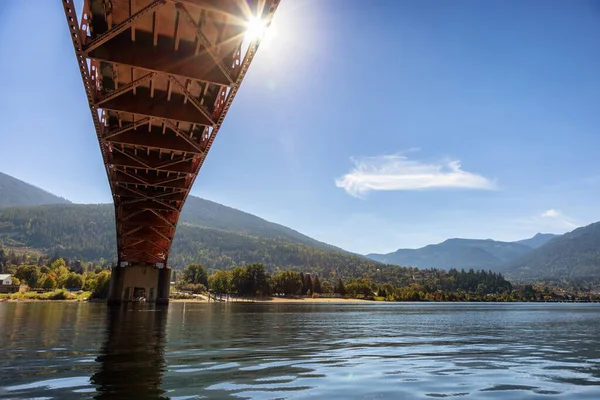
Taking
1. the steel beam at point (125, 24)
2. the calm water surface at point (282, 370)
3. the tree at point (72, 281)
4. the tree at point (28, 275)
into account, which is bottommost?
the calm water surface at point (282, 370)

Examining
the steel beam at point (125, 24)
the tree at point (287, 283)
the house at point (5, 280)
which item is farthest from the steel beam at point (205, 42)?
the house at point (5, 280)

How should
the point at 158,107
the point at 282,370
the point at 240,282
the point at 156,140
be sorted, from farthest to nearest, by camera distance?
the point at 240,282
the point at 156,140
the point at 158,107
the point at 282,370

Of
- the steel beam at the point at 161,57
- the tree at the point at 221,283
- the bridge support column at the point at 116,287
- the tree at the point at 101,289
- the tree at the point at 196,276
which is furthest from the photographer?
the tree at the point at 196,276

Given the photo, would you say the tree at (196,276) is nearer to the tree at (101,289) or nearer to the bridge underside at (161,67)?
the tree at (101,289)

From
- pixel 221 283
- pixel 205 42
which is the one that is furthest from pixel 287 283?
pixel 205 42

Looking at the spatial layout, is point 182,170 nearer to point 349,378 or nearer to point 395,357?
point 395,357

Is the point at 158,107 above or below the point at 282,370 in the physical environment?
above

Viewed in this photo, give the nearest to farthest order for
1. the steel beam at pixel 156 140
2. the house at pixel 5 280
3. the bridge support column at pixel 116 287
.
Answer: the steel beam at pixel 156 140 < the bridge support column at pixel 116 287 < the house at pixel 5 280

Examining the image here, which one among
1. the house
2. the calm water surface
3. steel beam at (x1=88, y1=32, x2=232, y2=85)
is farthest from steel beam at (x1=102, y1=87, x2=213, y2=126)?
the house

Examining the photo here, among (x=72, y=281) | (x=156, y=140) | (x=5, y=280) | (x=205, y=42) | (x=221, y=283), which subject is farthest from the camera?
(x=221, y=283)

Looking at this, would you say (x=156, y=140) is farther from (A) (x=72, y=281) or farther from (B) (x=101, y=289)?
(A) (x=72, y=281)

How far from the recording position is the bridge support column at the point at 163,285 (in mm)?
67000

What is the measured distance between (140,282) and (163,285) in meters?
3.85

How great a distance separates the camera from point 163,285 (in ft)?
225
